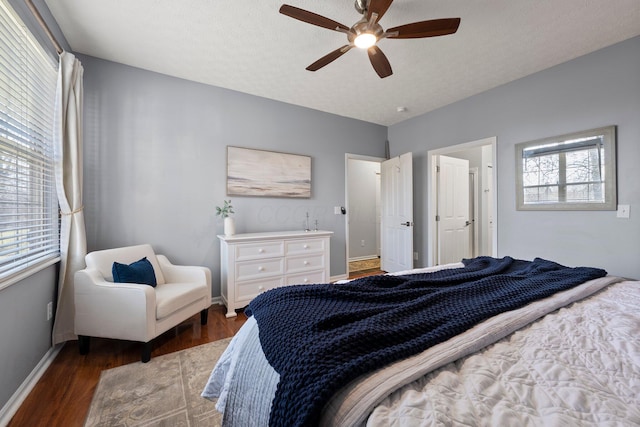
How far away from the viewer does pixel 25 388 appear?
1.58 meters

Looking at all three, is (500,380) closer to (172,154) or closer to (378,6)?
(378,6)

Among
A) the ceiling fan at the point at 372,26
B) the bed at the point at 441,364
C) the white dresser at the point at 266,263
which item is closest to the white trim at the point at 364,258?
the white dresser at the point at 266,263

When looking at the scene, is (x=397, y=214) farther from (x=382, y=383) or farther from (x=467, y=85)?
(x=382, y=383)

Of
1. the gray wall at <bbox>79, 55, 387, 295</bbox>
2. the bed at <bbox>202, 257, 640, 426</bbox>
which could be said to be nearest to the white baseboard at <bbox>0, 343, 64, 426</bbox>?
the gray wall at <bbox>79, 55, 387, 295</bbox>

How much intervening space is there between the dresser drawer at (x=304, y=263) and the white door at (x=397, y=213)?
1488mm

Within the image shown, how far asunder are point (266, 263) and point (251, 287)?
0.30 metres

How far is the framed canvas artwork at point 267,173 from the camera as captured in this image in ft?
10.5

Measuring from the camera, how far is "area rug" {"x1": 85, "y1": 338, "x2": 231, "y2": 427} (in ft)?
4.59

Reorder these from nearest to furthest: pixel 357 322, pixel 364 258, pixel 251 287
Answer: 1. pixel 357 322
2. pixel 251 287
3. pixel 364 258

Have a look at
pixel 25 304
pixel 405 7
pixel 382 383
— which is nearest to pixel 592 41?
pixel 405 7

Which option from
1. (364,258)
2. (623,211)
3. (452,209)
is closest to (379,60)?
(623,211)

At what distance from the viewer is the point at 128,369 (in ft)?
5.97

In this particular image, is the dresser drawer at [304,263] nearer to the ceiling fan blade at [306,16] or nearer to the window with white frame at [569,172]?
the ceiling fan blade at [306,16]

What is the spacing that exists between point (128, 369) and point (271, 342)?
1.67m
